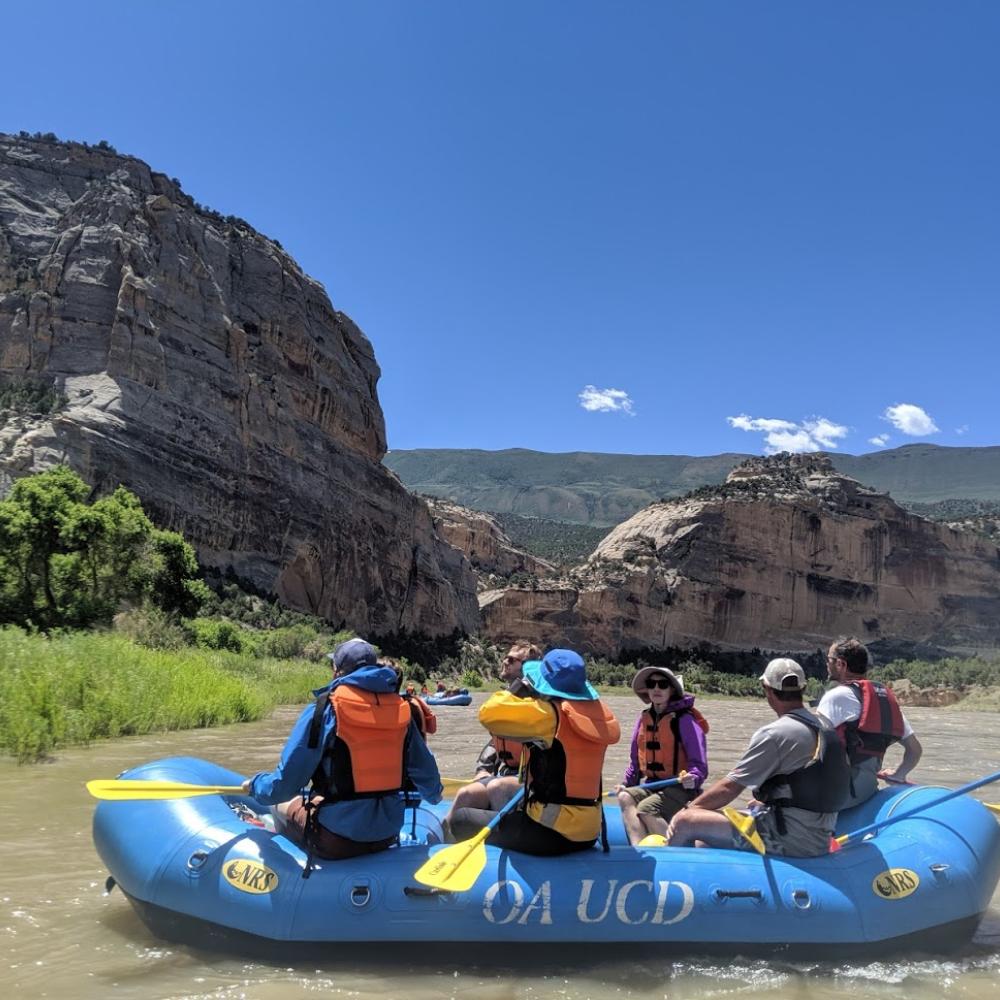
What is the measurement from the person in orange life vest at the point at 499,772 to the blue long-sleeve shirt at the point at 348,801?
46 cm

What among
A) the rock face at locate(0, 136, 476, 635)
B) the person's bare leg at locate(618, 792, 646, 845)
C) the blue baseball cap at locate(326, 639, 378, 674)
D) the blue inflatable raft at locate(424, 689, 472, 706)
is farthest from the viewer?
the rock face at locate(0, 136, 476, 635)

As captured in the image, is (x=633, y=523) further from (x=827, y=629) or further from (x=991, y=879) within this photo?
(x=991, y=879)

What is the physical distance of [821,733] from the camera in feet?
13.9

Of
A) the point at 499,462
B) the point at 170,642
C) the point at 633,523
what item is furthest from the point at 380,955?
the point at 499,462

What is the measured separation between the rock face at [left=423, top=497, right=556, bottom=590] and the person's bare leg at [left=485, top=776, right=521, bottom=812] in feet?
225

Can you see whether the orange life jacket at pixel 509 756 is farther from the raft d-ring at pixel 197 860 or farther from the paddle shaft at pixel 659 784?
the raft d-ring at pixel 197 860

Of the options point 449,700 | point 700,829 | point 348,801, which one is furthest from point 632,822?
point 449,700

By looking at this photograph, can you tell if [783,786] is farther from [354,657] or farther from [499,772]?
[354,657]

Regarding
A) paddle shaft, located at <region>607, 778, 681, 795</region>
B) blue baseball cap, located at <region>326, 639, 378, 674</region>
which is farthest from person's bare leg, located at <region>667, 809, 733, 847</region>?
blue baseball cap, located at <region>326, 639, 378, 674</region>

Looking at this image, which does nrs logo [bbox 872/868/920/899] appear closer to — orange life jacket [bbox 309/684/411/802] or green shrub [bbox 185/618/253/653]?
orange life jacket [bbox 309/684/411/802]

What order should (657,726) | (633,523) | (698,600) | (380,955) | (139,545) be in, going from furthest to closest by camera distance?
(633,523) < (698,600) < (139,545) < (657,726) < (380,955)

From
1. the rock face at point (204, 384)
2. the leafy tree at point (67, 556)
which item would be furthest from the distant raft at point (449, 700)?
the rock face at point (204, 384)

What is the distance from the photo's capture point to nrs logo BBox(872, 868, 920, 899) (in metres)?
4.30

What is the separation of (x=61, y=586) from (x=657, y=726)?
855 inches
